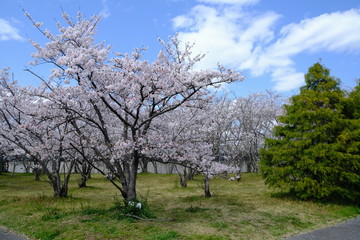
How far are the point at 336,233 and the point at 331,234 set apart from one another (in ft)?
0.65

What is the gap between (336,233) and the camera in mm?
7316

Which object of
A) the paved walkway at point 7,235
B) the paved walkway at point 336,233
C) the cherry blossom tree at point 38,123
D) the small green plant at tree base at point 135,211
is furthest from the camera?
the cherry blossom tree at point 38,123

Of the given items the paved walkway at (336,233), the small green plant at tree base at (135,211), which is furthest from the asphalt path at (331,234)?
the small green plant at tree base at (135,211)

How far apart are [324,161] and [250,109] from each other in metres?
14.4

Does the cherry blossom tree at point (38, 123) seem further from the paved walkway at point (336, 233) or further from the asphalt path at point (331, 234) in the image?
the paved walkway at point (336, 233)

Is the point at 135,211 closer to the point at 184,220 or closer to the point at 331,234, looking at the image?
the point at 184,220

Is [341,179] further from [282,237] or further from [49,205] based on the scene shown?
[49,205]

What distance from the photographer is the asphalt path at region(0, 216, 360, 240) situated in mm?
6891

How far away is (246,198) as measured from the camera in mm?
13133

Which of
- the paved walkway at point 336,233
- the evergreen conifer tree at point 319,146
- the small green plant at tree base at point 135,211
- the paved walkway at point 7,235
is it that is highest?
the evergreen conifer tree at point 319,146

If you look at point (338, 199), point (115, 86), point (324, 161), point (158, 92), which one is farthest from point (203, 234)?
point (338, 199)

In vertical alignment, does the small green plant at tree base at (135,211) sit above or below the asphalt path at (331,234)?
above

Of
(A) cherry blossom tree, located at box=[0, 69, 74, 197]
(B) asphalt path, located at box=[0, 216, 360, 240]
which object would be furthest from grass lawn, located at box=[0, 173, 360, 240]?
(A) cherry blossom tree, located at box=[0, 69, 74, 197]

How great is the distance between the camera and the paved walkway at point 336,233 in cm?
688
